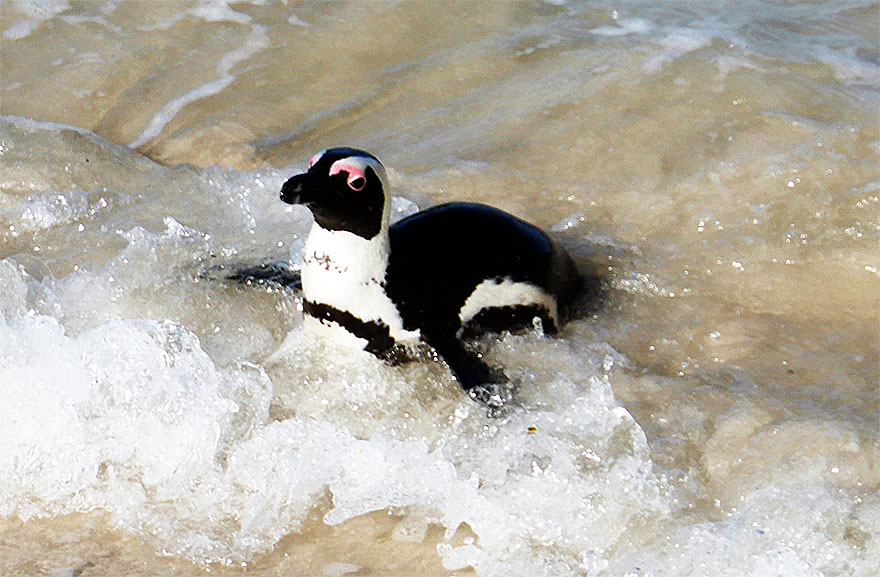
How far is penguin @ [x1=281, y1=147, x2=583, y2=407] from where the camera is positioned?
279cm

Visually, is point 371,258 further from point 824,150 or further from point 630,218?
point 824,150

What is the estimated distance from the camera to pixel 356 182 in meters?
2.76

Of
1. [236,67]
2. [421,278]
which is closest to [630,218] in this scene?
[421,278]

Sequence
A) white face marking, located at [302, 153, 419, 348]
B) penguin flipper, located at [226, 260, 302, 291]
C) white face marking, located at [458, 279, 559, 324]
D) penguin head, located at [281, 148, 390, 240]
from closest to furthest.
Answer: penguin head, located at [281, 148, 390, 240], white face marking, located at [302, 153, 419, 348], white face marking, located at [458, 279, 559, 324], penguin flipper, located at [226, 260, 302, 291]

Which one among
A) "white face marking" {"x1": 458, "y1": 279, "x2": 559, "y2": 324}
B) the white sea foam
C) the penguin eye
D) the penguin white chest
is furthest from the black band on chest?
the white sea foam

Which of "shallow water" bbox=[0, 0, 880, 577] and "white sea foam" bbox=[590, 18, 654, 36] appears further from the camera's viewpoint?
"white sea foam" bbox=[590, 18, 654, 36]

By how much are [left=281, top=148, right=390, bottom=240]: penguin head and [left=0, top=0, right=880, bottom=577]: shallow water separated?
43 centimetres

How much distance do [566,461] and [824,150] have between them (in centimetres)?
230

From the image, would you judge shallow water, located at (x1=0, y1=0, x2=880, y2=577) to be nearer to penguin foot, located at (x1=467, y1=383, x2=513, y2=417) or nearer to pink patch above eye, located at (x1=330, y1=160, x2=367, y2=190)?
penguin foot, located at (x1=467, y1=383, x2=513, y2=417)

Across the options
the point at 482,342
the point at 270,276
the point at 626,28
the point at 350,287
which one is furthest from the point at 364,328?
the point at 626,28

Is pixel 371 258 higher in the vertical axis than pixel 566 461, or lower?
higher

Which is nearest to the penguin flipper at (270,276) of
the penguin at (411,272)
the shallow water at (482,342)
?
the shallow water at (482,342)

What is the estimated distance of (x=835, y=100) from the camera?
468 cm

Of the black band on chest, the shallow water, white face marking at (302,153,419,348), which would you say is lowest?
the shallow water
